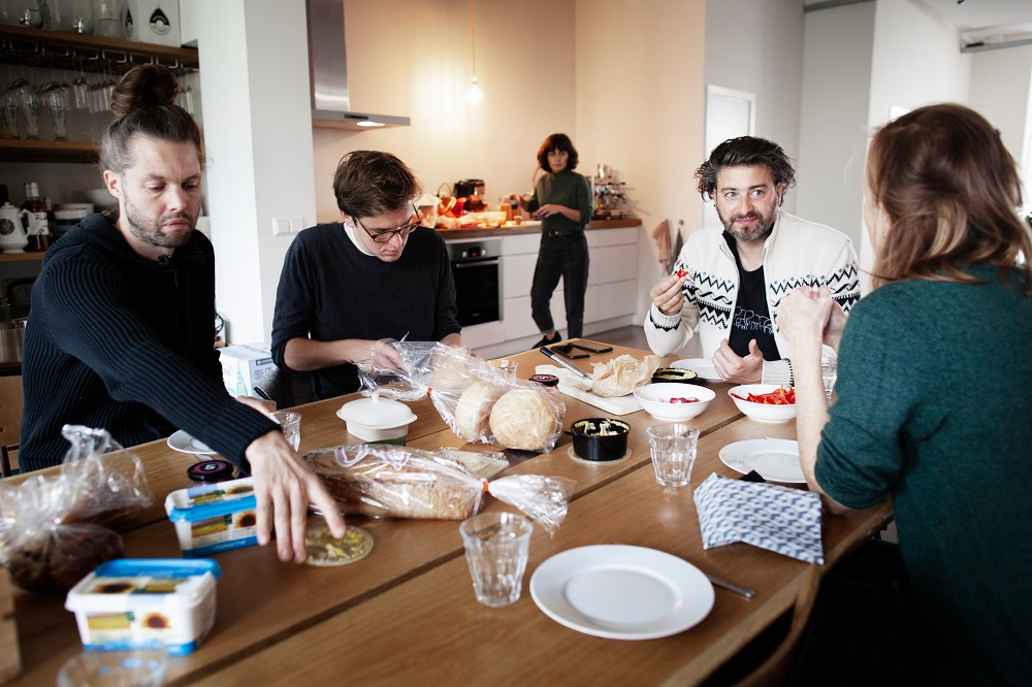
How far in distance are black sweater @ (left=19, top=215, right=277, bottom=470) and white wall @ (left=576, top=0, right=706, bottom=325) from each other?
521 cm

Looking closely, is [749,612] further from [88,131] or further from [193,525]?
[88,131]

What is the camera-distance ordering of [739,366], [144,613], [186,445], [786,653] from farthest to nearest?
[739,366] → [186,445] → [144,613] → [786,653]

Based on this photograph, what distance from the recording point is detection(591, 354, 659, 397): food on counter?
1.80 metres

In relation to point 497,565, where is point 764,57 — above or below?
above

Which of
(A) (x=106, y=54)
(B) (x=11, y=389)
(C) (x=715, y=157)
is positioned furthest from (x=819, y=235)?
(A) (x=106, y=54)

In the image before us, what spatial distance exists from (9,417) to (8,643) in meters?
1.65

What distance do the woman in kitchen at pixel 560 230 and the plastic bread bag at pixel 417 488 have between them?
14.3 ft

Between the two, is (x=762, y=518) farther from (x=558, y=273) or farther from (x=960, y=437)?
(x=558, y=273)

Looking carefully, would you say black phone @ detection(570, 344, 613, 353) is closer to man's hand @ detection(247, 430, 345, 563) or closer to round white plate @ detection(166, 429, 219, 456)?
round white plate @ detection(166, 429, 219, 456)

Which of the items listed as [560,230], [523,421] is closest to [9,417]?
[523,421]

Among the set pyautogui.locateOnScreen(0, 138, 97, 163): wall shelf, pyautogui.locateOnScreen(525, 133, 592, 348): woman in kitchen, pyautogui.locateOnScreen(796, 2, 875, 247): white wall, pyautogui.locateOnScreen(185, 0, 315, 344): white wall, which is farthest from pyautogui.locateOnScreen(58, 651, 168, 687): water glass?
pyautogui.locateOnScreen(796, 2, 875, 247): white wall

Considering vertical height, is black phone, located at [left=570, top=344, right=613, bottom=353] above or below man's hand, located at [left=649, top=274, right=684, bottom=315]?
below

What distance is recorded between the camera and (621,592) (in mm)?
973

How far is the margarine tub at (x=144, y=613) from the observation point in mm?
833
